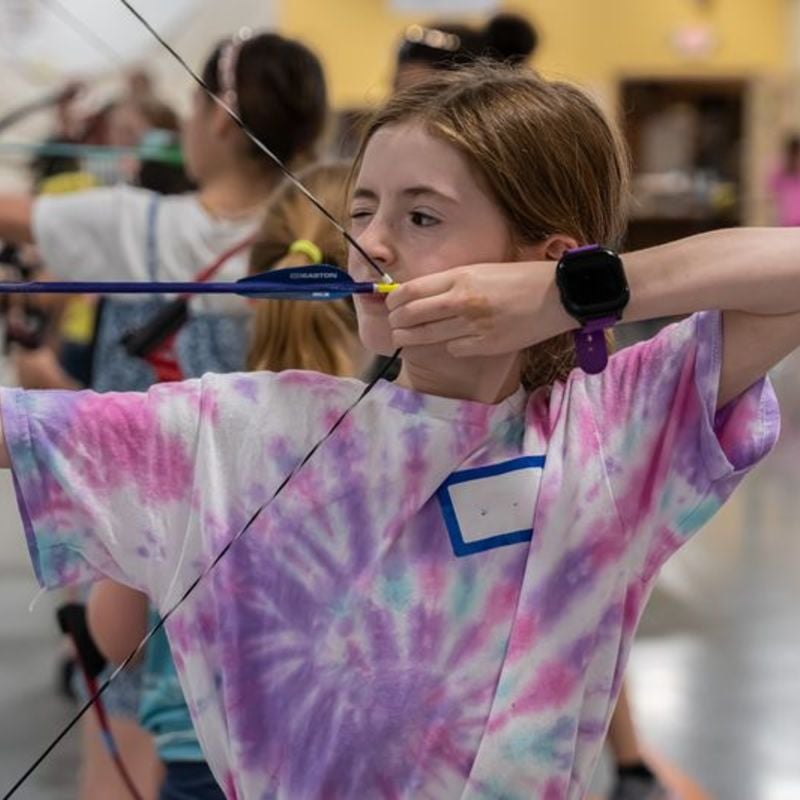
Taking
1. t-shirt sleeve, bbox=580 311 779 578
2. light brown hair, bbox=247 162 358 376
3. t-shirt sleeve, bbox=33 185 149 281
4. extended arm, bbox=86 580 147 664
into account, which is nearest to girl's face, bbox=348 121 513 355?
t-shirt sleeve, bbox=580 311 779 578

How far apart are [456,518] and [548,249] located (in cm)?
16

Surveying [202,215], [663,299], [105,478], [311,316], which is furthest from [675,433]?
[202,215]

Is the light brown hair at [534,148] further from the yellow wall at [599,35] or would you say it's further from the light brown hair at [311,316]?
the yellow wall at [599,35]

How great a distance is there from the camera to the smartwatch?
780 millimetres

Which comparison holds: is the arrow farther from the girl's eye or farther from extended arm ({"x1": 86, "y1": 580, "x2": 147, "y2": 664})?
extended arm ({"x1": 86, "y1": 580, "x2": 147, "y2": 664})

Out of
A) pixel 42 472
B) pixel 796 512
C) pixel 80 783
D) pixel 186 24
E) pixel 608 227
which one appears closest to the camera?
pixel 42 472

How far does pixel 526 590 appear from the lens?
2.71ft

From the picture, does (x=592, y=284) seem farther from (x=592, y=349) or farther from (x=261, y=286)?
(x=261, y=286)

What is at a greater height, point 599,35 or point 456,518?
point 599,35

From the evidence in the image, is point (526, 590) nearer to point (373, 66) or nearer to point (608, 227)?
point (608, 227)

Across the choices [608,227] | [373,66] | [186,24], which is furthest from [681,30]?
[608,227]

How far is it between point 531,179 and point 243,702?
0.32 m

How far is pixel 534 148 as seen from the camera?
2.85 feet

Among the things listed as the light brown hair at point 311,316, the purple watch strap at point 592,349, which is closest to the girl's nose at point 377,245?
the purple watch strap at point 592,349
